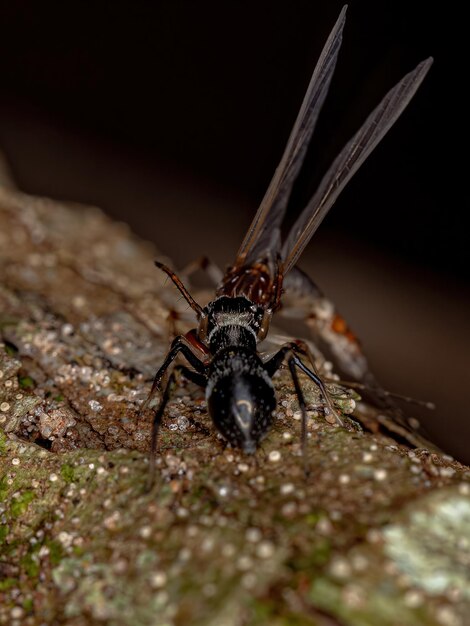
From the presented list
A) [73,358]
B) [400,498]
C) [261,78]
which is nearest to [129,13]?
[261,78]

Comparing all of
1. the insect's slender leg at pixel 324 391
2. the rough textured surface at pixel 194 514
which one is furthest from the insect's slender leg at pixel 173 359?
the insect's slender leg at pixel 324 391

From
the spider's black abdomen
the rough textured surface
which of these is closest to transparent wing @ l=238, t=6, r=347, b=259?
the rough textured surface

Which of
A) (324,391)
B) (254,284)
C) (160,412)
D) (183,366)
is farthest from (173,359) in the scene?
(254,284)

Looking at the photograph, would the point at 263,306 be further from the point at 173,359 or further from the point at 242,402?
the point at 242,402

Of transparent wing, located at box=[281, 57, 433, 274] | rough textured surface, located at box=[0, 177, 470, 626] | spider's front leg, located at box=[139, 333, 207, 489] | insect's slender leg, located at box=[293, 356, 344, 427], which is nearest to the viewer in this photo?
rough textured surface, located at box=[0, 177, 470, 626]

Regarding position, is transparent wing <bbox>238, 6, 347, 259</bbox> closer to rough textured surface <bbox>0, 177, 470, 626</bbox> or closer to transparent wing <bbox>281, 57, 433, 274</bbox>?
transparent wing <bbox>281, 57, 433, 274</bbox>

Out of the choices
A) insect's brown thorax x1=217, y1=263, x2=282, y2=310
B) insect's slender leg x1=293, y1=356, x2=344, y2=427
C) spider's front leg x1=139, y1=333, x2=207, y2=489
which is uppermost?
insect's brown thorax x1=217, y1=263, x2=282, y2=310
